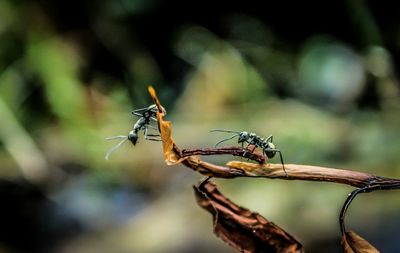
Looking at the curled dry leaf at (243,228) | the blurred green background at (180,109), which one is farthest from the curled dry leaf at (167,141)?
the blurred green background at (180,109)

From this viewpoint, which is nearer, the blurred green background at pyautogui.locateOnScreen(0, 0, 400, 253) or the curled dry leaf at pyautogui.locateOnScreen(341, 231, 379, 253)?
the curled dry leaf at pyautogui.locateOnScreen(341, 231, 379, 253)

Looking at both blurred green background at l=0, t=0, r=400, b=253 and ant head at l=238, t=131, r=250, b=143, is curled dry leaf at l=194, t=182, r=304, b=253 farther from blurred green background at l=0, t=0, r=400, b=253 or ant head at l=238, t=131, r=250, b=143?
blurred green background at l=0, t=0, r=400, b=253

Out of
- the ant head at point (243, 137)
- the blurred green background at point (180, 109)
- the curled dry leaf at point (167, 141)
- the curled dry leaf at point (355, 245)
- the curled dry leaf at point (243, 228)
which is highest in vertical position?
the blurred green background at point (180, 109)

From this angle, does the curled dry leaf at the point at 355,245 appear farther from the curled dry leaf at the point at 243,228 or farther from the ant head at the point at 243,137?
the ant head at the point at 243,137

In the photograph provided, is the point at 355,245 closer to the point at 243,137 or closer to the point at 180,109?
the point at 243,137

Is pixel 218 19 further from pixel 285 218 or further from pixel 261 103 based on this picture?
pixel 285 218

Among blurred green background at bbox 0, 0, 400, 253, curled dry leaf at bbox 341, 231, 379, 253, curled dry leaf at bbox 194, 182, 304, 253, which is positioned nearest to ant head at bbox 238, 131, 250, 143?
curled dry leaf at bbox 194, 182, 304, 253
